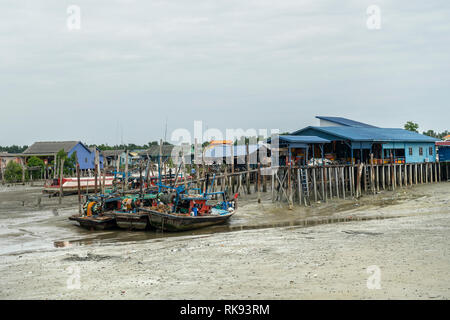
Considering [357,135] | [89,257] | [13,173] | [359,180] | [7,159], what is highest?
[7,159]

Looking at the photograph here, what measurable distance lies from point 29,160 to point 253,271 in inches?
2247

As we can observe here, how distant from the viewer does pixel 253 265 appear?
12.2m

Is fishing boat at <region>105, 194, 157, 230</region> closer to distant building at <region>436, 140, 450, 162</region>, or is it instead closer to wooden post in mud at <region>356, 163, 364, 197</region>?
wooden post in mud at <region>356, 163, 364, 197</region>

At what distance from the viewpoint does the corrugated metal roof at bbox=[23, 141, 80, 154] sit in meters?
65.4

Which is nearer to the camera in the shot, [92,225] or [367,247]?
[367,247]

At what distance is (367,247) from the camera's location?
45.1ft

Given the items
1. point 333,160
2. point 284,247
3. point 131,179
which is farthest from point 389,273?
point 131,179

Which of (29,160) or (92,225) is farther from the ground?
(29,160)

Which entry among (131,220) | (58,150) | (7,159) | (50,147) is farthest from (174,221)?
(7,159)

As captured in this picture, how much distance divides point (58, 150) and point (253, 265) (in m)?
58.4

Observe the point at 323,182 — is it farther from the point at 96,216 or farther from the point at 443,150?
the point at 443,150

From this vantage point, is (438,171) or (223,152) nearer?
(223,152)

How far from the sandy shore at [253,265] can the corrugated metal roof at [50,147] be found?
47.4 metres

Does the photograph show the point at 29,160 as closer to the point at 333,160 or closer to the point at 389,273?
the point at 333,160
